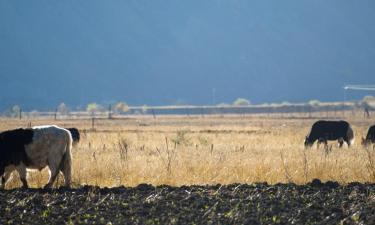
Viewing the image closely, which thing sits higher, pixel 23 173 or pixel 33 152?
pixel 33 152

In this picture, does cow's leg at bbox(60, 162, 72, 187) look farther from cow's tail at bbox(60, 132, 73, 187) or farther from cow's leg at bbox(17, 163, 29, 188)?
cow's leg at bbox(17, 163, 29, 188)

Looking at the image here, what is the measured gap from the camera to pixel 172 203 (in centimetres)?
1210

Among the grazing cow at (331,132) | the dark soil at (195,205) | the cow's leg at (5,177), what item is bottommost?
the dark soil at (195,205)

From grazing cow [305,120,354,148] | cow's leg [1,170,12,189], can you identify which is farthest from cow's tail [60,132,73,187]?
grazing cow [305,120,354,148]

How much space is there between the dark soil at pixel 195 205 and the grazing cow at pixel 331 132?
17995 millimetres

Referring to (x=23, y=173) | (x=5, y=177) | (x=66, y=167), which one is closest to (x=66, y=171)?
(x=66, y=167)

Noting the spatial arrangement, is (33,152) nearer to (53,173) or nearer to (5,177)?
(53,173)

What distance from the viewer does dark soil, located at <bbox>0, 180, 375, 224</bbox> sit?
35.4 ft

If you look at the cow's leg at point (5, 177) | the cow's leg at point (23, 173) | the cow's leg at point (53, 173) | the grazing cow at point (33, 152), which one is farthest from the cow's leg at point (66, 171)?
the cow's leg at point (5, 177)

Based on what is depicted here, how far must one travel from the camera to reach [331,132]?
3325cm

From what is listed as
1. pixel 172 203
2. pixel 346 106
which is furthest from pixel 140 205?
pixel 346 106

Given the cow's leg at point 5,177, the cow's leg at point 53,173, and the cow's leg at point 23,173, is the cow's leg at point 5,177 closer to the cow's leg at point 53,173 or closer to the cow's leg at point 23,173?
the cow's leg at point 23,173

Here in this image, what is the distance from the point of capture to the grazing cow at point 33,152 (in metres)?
15.2

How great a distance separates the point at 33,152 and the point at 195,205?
5.16m
